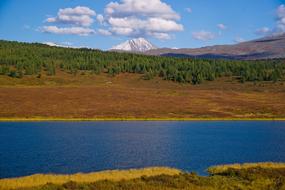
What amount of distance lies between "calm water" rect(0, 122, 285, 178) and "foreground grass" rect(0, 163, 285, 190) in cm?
525

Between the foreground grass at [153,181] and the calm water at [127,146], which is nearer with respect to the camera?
the foreground grass at [153,181]

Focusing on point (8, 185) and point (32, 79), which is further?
point (32, 79)

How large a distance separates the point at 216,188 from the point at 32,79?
6770 inches

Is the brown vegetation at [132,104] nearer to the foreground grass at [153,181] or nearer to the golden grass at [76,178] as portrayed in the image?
the golden grass at [76,178]

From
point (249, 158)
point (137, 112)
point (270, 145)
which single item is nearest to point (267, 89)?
point (137, 112)

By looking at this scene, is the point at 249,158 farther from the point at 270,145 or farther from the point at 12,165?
the point at 12,165

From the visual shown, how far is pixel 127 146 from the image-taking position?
213 feet

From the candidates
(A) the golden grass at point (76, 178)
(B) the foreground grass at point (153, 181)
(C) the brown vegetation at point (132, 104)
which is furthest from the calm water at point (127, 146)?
(C) the brown vegetation at point (132, 104)

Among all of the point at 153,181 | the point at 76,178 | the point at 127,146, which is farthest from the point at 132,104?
the point at 153,181

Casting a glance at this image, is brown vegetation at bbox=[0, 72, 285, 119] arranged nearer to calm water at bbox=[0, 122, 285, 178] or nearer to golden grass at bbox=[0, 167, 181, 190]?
calm water at bbox=[0, 122, 285, 178]

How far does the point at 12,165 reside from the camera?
47531mm

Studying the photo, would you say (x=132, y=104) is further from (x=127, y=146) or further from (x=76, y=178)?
(x=76, y=178)

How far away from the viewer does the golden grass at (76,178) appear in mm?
36938

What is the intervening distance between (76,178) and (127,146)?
25.5 metres
